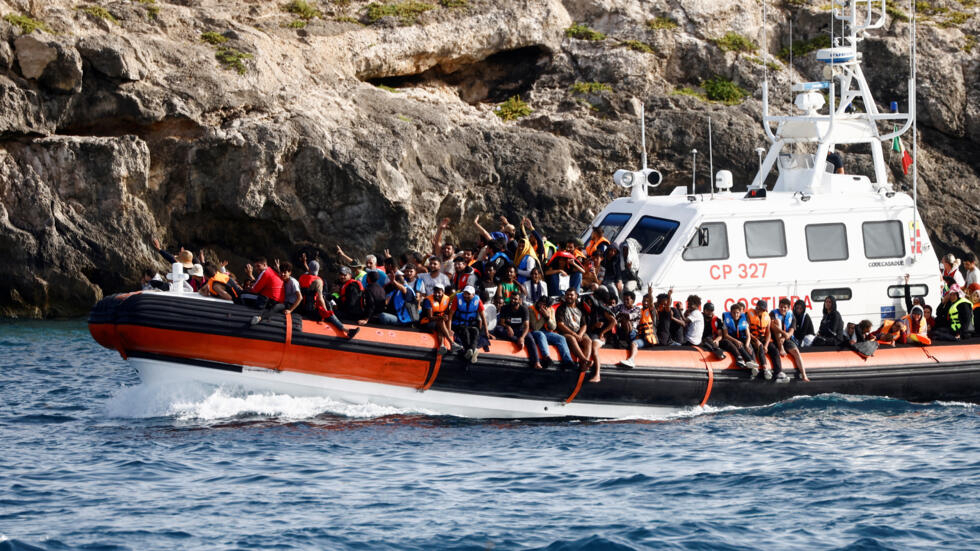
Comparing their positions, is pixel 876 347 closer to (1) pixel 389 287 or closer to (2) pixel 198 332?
(1) pixel 389 287

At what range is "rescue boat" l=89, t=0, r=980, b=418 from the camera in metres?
12.0

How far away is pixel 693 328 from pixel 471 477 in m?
3.64

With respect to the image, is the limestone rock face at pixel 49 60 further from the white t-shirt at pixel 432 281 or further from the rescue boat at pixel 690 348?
the white t-shirt at pixel 432 281

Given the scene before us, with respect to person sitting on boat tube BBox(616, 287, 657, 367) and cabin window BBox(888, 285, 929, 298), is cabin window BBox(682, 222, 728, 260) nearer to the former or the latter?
person sitting on boat tube BBox(616, 287, 657, 367)

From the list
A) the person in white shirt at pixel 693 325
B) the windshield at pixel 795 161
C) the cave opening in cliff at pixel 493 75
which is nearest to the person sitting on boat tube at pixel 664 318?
the person in white shirt at pixel 693 325

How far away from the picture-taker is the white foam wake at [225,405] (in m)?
12.2

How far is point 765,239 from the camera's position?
547 inches

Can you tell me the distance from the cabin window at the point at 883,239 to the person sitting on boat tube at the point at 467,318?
4.68 meters

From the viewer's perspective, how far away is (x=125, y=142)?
20.5 metres

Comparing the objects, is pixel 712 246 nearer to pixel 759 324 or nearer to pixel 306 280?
pixel 759 324

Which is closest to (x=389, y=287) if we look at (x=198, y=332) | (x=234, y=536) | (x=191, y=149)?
(x=198, y=332)

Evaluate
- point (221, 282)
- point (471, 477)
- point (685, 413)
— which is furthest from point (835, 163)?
point (221, 282)

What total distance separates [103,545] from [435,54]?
17.1 m

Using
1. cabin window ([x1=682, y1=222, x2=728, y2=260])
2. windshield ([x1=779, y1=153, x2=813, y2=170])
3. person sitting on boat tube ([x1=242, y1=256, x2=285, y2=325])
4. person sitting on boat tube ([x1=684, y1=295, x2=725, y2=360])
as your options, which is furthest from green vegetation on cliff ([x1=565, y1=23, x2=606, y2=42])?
person sitting on boat tube ([x1=242, y1=256, x2=285, y2=325])
